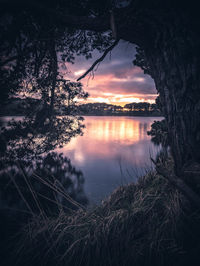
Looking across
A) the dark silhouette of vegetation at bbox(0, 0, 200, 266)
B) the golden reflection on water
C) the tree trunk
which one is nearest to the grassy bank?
the dark silhouette of vegetation at bbox(0, 0, 200, 266)

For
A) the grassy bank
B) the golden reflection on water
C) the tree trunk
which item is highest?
the tree trunk

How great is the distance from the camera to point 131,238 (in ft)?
5.48

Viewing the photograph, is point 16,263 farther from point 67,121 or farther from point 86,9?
point 86,9

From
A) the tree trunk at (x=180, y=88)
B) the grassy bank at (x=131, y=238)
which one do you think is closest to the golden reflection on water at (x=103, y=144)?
the grassy bank at (x=131, y=238)

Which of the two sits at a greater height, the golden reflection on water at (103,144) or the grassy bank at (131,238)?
the grassy bank at (131,238)

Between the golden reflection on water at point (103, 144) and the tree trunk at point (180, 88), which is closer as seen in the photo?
the tree trunk at point (180, 88)

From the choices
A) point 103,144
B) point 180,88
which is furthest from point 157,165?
point 103,144

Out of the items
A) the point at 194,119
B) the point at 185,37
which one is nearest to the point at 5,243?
the point at 194,119

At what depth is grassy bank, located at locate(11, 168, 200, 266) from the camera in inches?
56.2

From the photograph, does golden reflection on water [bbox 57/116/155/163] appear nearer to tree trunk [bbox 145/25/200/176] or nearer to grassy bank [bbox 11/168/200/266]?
grassy bank [bbox 11/168/200/266]

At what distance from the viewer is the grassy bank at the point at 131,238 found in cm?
143

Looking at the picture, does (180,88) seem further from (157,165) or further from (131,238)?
(131,238)

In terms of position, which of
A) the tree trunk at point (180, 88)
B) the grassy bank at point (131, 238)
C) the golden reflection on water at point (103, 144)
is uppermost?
the tree trunk at point (180, 88)

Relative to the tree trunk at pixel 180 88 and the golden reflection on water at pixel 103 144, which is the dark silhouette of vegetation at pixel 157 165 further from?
the golden reflection on water at pixel 103 144
